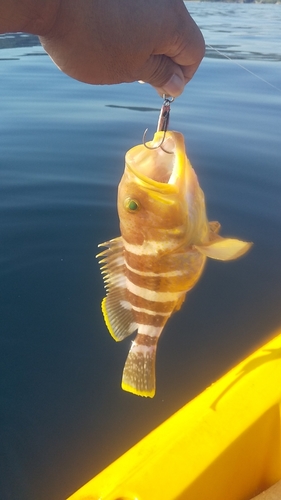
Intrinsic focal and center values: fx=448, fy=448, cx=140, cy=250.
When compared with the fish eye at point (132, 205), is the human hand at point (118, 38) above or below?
above

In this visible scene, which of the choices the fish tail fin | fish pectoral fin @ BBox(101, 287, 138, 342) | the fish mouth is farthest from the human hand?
the fish tail fin

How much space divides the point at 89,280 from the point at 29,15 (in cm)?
289

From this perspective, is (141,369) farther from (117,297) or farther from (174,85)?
(174,85)

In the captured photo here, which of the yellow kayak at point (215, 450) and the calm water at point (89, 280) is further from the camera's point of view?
the calm water at point (89, 280)

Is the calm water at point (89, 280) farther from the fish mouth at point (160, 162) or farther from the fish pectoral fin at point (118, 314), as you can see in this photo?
the fish mouth at point (160, 162)

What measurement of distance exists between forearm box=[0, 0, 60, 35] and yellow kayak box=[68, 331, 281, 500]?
1.68m

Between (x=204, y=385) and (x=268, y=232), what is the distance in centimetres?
209

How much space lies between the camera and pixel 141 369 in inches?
79.7

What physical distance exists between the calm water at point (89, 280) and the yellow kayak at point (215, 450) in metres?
1.06

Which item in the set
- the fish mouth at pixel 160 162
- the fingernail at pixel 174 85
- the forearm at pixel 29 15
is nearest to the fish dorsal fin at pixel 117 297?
the fish mouth at pixel 160 162

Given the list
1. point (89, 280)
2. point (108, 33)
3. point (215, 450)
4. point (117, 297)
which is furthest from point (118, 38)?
point (89, 280)

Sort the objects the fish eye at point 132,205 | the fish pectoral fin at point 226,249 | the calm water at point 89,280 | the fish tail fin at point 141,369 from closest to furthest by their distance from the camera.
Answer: the fish pectoral fin at point 226,249 → the fish eye at point 132,205 → the fish tail fin at point 141,369 → the calm water at point 89,280

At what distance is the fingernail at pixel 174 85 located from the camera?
185 centimetres

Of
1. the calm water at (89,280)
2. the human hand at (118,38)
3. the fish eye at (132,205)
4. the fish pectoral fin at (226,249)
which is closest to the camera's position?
the human hand at (118,38)
